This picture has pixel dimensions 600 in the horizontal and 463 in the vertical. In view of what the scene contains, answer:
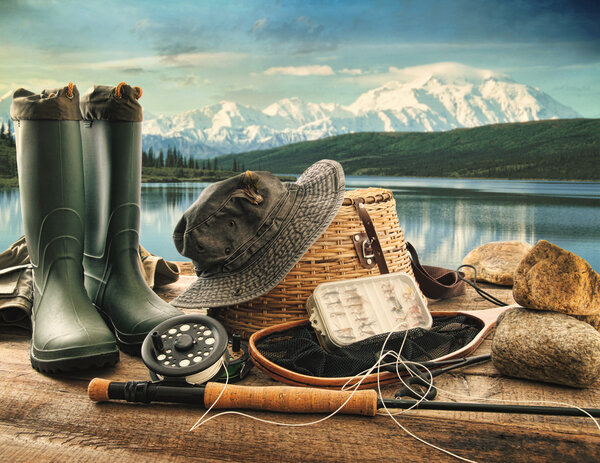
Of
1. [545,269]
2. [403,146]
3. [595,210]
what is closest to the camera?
[545,269]

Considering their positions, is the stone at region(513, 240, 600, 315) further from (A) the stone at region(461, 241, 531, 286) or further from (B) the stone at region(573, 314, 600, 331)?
(A) the stone at region(461, 241, 531, 286)

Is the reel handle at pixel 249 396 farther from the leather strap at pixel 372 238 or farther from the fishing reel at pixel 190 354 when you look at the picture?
the leather strap at pixel 372 238

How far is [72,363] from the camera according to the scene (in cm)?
141

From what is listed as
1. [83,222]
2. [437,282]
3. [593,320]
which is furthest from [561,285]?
[83,222]

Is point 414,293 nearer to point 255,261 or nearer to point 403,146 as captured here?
point 255,261

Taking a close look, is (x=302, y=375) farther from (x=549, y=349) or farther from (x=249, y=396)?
(x=549, y=349)

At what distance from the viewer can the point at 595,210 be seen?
21.8ft

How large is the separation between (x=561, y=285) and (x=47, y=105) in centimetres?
167

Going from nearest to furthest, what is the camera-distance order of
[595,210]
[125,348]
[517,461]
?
[517,461], [125,348], [595,210]

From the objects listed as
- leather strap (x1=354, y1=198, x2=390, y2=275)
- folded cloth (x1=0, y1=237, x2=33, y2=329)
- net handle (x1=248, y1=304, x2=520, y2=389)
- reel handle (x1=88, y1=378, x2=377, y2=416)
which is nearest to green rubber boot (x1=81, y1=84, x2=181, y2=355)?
folded cloth (x1=0, y1=237, x2=33, y2=329)

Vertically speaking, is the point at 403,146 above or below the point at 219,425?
above

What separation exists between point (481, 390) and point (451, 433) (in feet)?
0.96

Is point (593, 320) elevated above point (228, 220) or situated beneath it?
situated beneath

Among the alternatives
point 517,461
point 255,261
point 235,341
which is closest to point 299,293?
point 255,261
